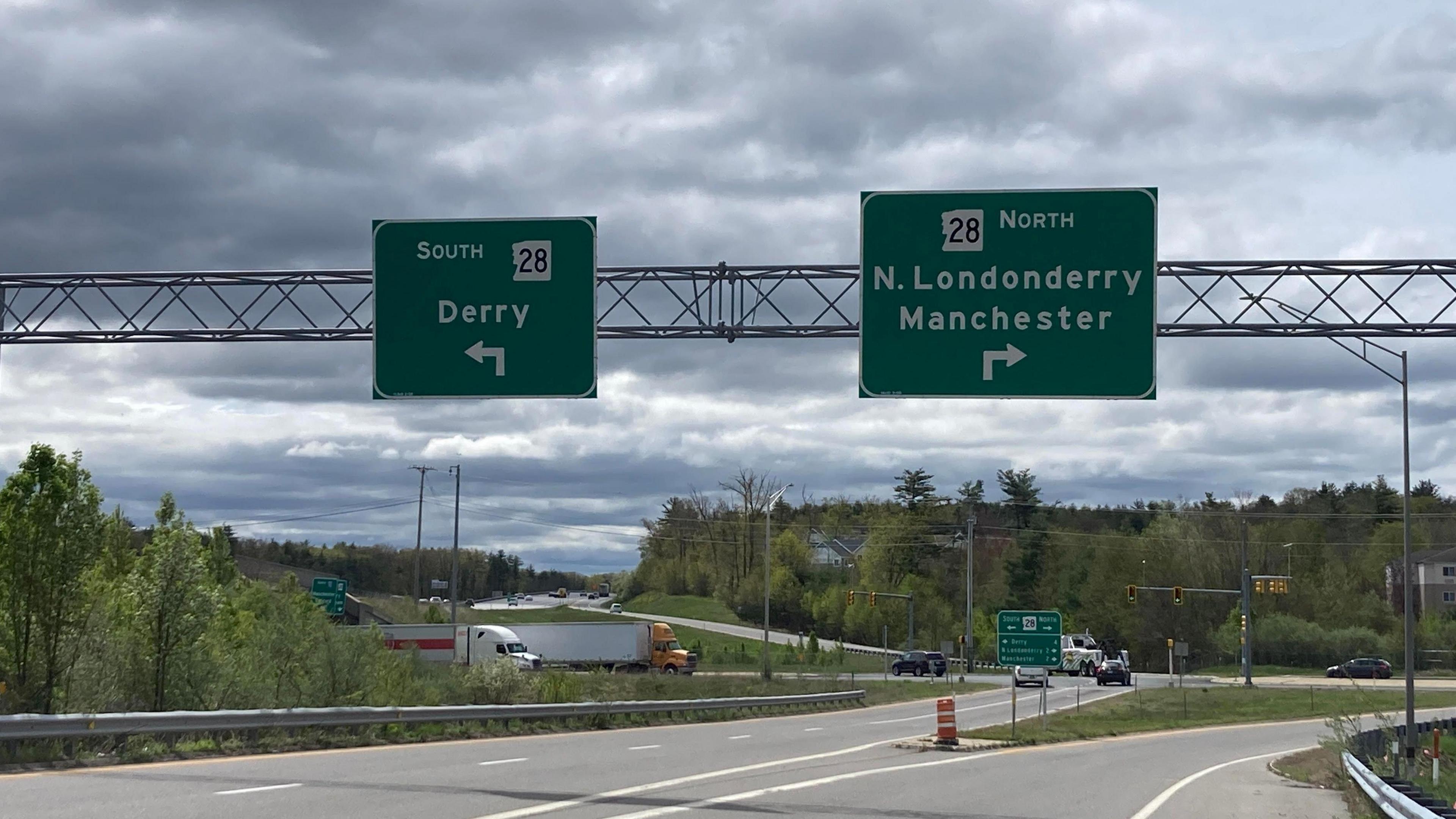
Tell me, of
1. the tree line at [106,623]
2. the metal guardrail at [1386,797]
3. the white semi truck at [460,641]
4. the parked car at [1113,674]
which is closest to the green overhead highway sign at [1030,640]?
the metal guardrail at [1386,797]

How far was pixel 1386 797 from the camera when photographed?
59.0 ft

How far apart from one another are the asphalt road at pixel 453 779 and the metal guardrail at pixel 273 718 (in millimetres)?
690

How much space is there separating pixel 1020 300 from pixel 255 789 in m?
11.4

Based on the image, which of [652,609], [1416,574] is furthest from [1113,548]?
[652,609]

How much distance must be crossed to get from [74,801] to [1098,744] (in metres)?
29.7

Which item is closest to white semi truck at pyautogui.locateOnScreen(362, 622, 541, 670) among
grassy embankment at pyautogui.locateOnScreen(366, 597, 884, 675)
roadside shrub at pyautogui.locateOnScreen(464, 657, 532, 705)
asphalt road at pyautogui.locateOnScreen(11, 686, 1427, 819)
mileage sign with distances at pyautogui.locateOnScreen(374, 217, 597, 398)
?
grassy embankment at pyautogui.locateOnScreen(366, 597, 884, 675)

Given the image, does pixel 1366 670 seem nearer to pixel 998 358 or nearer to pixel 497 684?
pixel 497 684

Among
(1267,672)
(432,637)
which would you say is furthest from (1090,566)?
(432,637)

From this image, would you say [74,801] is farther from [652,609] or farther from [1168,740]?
[652,609]

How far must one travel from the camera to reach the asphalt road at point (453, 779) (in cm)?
1489

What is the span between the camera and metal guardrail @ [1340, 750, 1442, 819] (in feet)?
49.8

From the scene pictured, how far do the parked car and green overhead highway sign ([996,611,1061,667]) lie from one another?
4585cm

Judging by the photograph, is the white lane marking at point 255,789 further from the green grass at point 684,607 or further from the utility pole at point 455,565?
the green grass at point 684,607

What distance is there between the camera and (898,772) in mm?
23906
